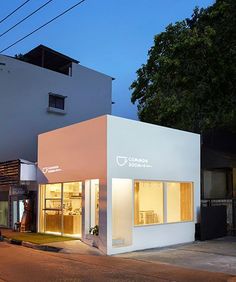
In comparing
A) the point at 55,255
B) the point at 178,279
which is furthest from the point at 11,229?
the point at 178,279

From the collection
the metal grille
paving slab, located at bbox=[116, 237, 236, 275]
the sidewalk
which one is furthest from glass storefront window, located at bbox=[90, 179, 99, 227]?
the metal grille

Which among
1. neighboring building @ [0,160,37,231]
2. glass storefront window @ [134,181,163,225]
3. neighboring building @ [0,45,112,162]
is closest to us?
glass storefront window @ [134,181,163,225]

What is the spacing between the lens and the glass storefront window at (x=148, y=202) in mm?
17297

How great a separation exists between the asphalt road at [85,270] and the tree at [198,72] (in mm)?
12205

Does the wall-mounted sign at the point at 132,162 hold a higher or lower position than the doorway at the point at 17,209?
higher

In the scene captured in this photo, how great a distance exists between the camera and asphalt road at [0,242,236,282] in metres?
10.8

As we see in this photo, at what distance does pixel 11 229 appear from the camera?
79.5 ft

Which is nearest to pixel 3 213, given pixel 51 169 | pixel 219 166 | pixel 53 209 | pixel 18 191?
pixel 18 191

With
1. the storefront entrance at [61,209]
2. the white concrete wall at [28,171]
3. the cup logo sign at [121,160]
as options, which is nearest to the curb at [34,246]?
the storefront entrance at [61,209]

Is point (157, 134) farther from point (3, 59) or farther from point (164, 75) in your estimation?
point (3, 59)

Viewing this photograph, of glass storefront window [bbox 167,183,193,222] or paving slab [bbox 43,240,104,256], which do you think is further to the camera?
glass storefront window [bbox 167,183,193,222]

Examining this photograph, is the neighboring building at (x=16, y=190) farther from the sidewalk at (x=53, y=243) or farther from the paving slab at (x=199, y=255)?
the paving slab at (x=199, y=255)

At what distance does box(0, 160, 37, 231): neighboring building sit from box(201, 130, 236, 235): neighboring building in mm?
9245

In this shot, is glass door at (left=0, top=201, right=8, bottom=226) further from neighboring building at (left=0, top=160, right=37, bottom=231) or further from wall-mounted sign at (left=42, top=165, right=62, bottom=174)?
wall-mounted sign at (left=42, top=165, right=62, bottom=174)
